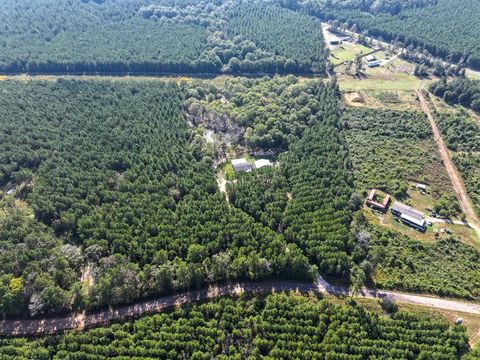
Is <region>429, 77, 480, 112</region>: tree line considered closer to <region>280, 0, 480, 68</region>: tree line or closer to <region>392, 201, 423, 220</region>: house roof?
<region>280, 0, 480, 68</region>: tree line

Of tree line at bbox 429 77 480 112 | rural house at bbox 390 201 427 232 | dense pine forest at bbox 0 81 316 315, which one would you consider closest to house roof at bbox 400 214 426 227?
rural house at bbox 390 201 427 232

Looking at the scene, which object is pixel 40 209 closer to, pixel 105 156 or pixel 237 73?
pixel 105 156

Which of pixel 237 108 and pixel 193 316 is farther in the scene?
pixel 237 108

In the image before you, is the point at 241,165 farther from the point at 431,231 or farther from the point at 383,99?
the point at 383,99

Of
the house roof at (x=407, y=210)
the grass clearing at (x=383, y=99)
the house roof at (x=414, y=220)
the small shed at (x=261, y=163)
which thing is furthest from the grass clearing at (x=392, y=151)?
the small shed at (x=261, y=163)

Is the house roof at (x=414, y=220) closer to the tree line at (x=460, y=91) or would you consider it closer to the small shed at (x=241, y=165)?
the small shed at (x=241, y=165)

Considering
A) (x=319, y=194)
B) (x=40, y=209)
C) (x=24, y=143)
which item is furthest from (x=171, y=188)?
(x=24, y=143)
